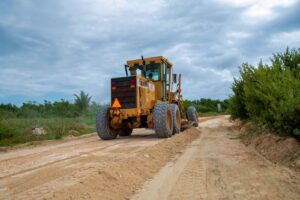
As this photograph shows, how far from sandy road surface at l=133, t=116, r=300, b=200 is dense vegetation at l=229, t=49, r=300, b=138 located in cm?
111

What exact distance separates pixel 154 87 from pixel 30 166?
784 cm

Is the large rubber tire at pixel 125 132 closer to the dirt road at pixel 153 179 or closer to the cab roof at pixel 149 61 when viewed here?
the cab roof at pixel 149 61

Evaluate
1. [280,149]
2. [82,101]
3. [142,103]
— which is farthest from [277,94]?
[82,101]

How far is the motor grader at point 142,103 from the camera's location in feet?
39.3

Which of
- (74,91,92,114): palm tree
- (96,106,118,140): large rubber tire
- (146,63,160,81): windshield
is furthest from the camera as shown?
(74,91,92,114): palm tree

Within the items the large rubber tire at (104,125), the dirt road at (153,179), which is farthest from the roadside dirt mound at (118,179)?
the large rubber tire at (104,125)

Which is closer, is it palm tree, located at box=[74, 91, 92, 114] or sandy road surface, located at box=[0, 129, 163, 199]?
sandy road surface, located at box=[0, 129, 163, 199]

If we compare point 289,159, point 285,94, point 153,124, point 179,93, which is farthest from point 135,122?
point 289,159

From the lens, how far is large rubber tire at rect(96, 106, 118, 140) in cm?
1254

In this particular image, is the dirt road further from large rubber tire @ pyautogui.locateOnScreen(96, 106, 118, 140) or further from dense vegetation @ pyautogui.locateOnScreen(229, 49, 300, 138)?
large rubber tire @ pyautogui.locateOnScreen(96, 106, 118, 140)

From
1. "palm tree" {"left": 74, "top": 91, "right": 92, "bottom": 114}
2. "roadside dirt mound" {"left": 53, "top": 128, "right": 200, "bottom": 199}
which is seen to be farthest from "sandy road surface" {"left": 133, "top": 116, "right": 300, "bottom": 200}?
"palm tree" {"left": 74, "top": 91, "right": 92, "bottom": 114}

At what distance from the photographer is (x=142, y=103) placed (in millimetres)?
12352

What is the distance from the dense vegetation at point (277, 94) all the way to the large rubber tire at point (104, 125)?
5211 mm

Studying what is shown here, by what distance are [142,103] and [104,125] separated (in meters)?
1.65
